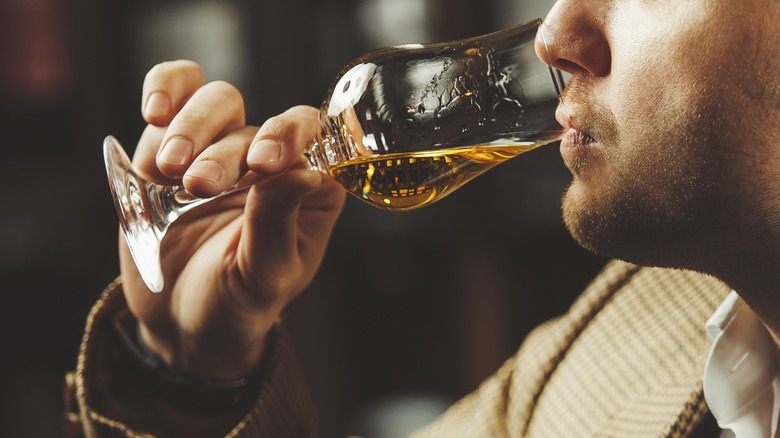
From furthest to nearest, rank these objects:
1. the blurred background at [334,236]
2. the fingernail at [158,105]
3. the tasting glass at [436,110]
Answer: the blurred background at [334,236], the fingernail at [158,105], the tasting glass at [436,110]

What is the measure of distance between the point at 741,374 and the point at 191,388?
69 centimetres

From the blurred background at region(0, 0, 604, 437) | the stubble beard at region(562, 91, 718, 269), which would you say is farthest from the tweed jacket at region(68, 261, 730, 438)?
the blurred background at region(0, 0, 604, 437)

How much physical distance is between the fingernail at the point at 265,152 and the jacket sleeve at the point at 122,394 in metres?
0.40

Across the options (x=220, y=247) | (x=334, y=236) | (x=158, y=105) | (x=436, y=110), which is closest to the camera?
(x=436, y=110)

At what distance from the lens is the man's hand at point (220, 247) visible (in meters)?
0.96

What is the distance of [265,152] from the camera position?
0.86 metres

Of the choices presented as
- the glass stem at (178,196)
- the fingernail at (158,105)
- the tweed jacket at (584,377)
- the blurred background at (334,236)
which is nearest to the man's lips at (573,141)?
the glass stem at (178,196)

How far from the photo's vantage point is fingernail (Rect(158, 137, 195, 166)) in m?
0.87

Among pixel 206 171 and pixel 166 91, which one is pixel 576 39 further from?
pixel 166 91

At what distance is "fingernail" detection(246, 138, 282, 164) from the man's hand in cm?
5

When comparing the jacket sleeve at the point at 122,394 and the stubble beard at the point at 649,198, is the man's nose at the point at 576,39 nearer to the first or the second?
the stubble beard at the point at 649,198

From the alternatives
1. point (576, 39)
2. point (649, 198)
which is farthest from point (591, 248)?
point (576, 39)

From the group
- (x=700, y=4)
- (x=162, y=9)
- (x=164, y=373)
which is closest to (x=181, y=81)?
(x=164, y=373)

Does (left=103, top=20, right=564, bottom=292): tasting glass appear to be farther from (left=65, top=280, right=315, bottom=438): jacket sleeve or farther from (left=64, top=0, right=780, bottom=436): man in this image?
(left=65, top=280, right=315, bottom=438): jacket sleeve
